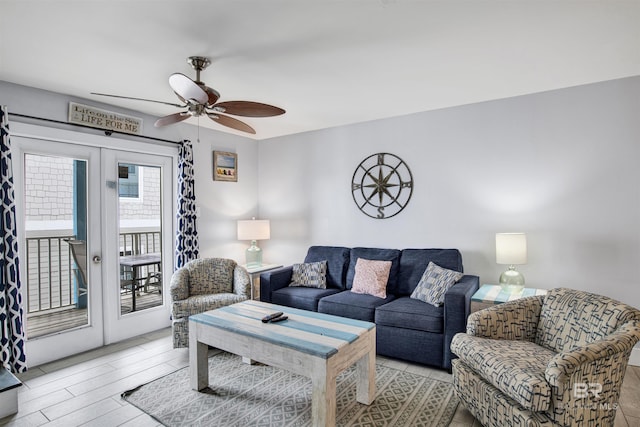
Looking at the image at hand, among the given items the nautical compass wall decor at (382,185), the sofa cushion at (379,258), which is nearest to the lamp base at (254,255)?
the sofa cushion at (379,258)

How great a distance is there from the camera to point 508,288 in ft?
10.2

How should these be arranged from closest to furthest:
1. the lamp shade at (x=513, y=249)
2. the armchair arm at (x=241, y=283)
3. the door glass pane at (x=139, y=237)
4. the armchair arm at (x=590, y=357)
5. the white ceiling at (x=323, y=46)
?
the armchair arm at (x=590, y=357) < the white ceiling at (x=323, y=46) < the lamp shade at (x=513, y=249) < the armchair arm at (x=241, y=283) < the door glass pane at (x=139, y=237)

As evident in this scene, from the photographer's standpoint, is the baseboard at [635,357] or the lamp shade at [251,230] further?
the lamp shade at [251,230]

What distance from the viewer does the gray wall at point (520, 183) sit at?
302 cm

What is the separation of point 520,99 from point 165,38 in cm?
318

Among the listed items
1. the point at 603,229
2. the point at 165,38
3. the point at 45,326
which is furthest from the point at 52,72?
the point at 603,229

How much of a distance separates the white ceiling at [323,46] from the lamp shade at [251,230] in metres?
1.80

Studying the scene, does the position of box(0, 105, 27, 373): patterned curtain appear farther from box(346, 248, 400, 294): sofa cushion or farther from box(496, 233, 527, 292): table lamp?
box(496, 233, 527, 292): table lamp

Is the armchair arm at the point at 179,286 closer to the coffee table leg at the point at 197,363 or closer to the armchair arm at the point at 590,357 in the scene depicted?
the coffee table leg at the point at 197,363

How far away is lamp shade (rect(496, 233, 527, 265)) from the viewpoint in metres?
3.04

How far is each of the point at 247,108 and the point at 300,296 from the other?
2.09m

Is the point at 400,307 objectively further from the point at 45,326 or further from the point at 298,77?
the point at 45,326

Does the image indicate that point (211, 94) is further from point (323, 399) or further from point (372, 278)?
point (372, 278)

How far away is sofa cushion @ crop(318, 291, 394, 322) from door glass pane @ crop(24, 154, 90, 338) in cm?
241
